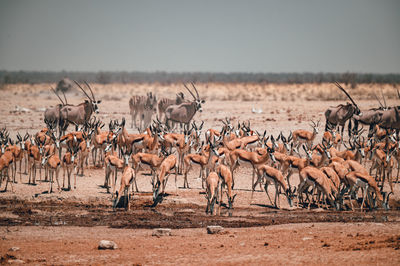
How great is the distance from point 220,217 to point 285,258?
3.83 metres

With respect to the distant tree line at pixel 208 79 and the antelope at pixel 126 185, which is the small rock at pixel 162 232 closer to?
the antelope at pixel 126 185

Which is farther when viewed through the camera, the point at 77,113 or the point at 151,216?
the point at 77,113

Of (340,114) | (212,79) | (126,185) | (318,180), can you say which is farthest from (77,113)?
(212,79)

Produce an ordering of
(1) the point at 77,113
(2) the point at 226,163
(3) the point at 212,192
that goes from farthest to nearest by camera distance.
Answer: (1) the point at 77,113, (2) the point at 226,163, (3) the point at 212,192

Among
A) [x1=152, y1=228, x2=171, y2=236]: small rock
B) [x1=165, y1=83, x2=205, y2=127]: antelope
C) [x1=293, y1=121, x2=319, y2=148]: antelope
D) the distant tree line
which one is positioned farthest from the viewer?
the distant tree line

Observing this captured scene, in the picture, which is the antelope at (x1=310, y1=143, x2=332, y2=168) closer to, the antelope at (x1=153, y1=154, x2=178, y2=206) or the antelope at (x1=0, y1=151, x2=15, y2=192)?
the antelope at (x1=153, y1=154, x2=178, y2=206)

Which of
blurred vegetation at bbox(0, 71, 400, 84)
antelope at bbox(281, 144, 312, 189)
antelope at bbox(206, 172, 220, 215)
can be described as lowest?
antelope at bbox(206, 172, 220, 215)

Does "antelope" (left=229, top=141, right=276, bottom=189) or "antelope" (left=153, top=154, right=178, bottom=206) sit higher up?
"antelope" (left=229, top=141, right=276, bottom=189)

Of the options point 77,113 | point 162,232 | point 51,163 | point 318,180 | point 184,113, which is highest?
point 184,113

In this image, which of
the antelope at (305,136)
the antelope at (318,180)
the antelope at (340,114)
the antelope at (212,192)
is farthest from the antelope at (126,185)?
the antelope at (340,114)

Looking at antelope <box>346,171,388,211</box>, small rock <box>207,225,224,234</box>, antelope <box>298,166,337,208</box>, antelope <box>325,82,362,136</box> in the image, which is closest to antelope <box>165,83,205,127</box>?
antelope <box>325,82,362,136</box>

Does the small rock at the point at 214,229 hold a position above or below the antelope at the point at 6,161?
below

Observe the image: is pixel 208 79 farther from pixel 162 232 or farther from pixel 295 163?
pixel 162 232

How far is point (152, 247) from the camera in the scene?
9.91m
